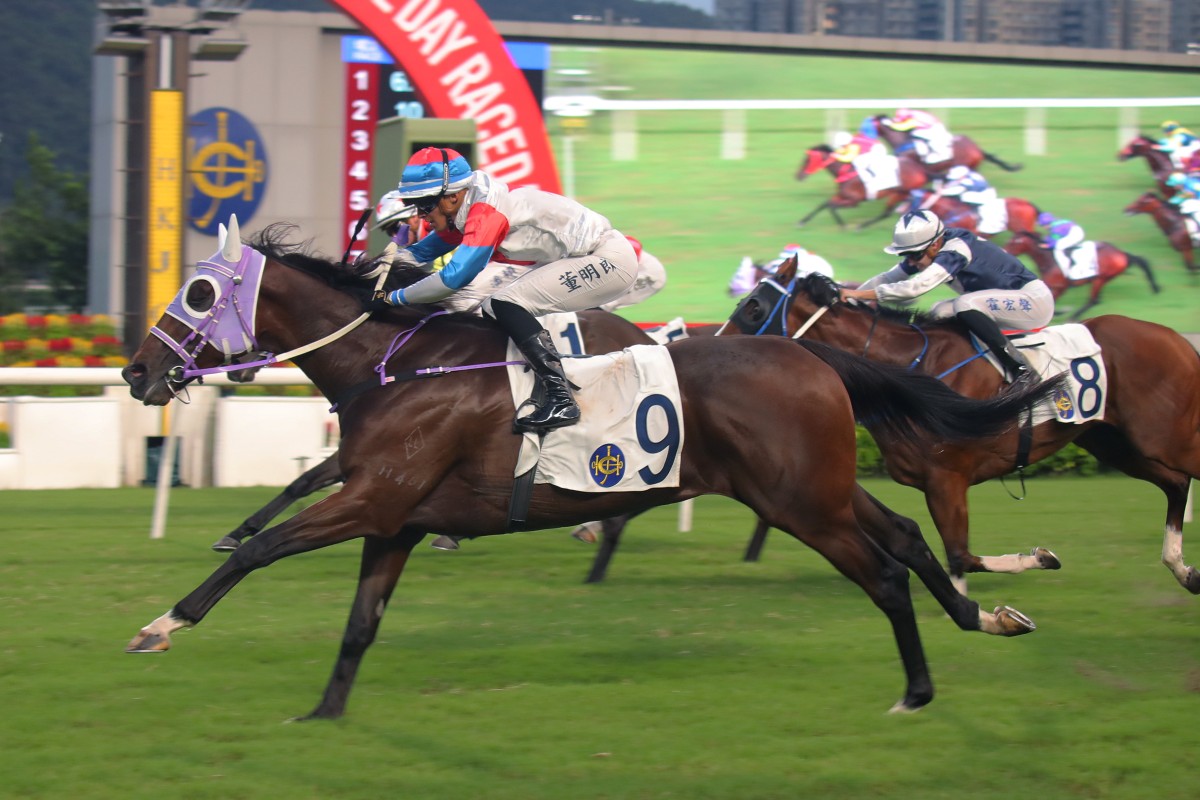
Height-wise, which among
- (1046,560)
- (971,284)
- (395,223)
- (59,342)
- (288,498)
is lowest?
(1046,560)

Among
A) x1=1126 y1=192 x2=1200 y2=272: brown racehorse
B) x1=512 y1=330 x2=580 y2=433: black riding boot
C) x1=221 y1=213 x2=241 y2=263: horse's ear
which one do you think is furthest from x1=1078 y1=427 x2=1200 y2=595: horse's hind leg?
x1=1126 y1=192 x2=1200 y2=272: brown racehorse

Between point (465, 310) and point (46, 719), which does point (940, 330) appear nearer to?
point (465, 310)

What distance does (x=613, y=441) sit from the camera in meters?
4.84

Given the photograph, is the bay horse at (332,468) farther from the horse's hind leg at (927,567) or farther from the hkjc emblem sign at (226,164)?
the hkjc emblem sign at (226,164)

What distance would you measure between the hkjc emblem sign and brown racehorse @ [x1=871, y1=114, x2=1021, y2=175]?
8.85m

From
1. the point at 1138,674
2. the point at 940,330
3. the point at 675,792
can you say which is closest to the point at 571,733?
the point at 675,792

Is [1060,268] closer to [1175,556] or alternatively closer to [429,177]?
[1175,556]

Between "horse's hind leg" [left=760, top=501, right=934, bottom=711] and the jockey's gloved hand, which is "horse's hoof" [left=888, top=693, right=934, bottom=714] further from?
the jockey's gloved hand

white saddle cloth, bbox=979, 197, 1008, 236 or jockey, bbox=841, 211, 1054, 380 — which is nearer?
jockey, bbox=841, 211, 1054, 380

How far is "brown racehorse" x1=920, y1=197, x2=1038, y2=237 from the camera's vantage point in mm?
20359

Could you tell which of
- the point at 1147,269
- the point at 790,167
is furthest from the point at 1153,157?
the point at 790,167

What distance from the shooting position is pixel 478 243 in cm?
476

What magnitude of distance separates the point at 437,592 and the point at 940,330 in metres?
2.81

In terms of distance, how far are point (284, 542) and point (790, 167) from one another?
17.0 meters
